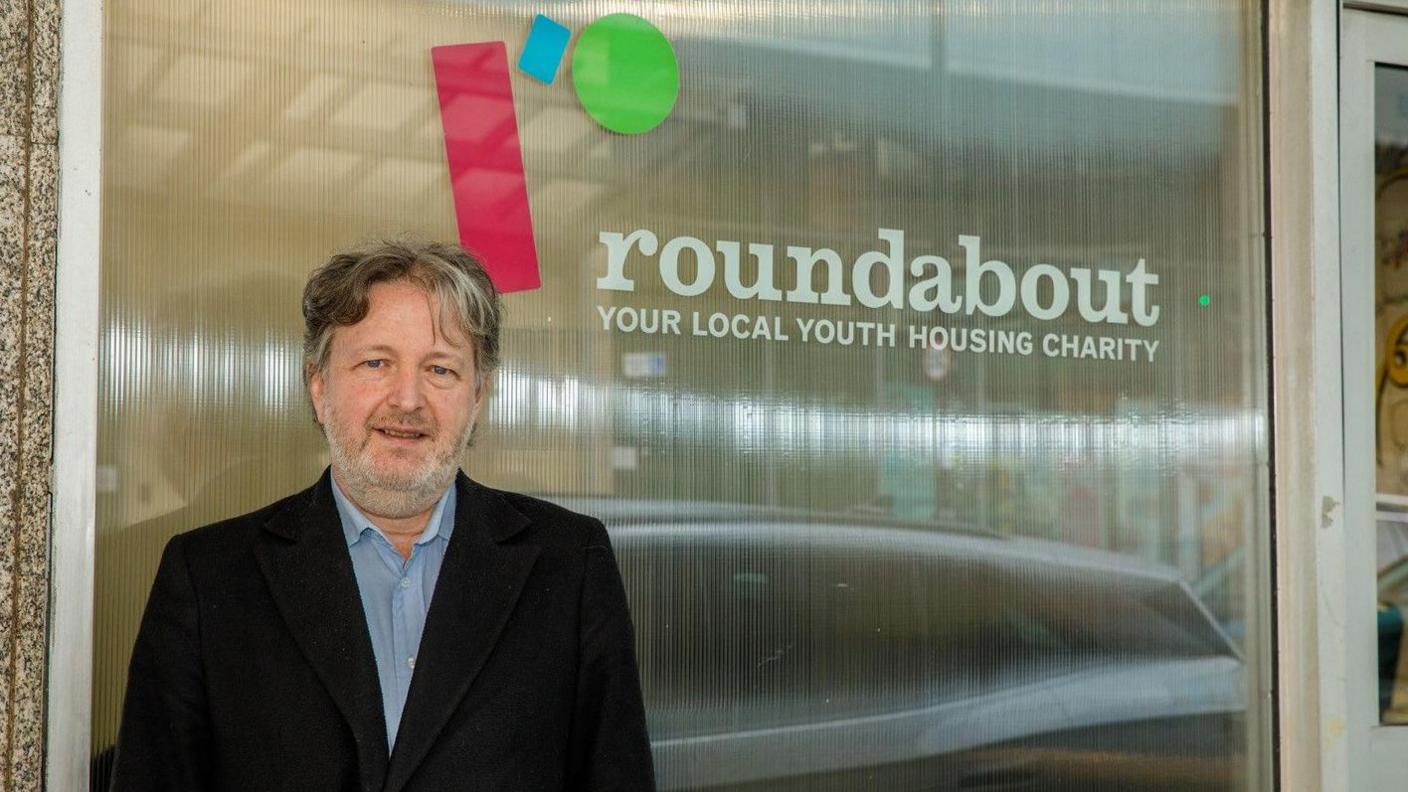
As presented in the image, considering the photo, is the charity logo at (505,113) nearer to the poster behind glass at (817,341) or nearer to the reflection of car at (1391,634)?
the poster behind glass at (817,341)

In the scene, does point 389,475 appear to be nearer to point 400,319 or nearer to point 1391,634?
point 400,319

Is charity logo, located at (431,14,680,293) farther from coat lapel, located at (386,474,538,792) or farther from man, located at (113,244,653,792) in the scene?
coat lapel, located at (386,474,538,792)

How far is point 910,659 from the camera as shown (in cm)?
318

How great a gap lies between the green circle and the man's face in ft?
3.31

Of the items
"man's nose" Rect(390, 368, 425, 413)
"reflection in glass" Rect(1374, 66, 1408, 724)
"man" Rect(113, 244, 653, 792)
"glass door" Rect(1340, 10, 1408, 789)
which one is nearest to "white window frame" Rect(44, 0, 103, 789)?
"man" Rect(113, 244, 653, 792)

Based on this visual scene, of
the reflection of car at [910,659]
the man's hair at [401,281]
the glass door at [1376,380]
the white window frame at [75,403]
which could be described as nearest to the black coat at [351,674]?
the man's hair at [401,281]

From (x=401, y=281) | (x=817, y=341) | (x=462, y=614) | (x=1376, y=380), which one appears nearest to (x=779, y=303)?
(x=817, y=341)

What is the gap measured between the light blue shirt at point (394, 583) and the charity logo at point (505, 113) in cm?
80

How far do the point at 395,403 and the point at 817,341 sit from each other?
50.2 inches

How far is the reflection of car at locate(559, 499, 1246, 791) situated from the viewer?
2988 millimetres

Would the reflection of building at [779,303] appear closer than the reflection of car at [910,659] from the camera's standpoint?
Yes

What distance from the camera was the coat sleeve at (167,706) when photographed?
1.94 m

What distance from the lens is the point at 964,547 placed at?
10.7 ft

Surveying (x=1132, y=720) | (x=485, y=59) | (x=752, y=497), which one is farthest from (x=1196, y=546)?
(x=485, y=59)
